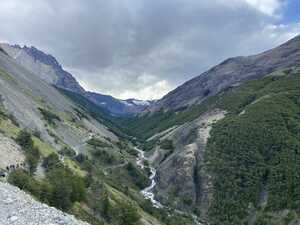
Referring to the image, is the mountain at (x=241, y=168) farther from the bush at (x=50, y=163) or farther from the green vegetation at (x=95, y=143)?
the bush at (x=50, y=163)

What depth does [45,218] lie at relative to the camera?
95.1ft

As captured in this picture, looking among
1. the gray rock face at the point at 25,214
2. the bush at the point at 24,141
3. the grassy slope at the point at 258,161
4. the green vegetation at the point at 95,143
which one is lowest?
the gray rock face at the point at 25,214

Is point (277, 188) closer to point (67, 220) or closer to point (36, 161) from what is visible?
point (36, 161)

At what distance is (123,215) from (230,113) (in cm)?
12403

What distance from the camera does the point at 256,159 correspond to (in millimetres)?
140125

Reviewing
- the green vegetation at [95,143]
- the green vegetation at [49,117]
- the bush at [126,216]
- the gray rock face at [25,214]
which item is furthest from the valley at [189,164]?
the gray rock face at [25,214]

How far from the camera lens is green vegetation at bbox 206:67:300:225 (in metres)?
117

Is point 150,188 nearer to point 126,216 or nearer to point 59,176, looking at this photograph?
point 126,216

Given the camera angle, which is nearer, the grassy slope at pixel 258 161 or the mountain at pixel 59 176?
the mountain at pixel 59 176

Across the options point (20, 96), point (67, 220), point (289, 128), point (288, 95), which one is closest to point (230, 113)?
point (288, 95)

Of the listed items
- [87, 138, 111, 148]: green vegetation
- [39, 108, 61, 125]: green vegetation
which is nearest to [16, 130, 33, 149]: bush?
[39, 108, 61, 125]: green vegetation

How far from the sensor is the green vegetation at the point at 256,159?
117 meters

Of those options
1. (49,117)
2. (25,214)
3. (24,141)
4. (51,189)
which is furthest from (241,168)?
(25,214)

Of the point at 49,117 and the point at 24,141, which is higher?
the point at 49,117
